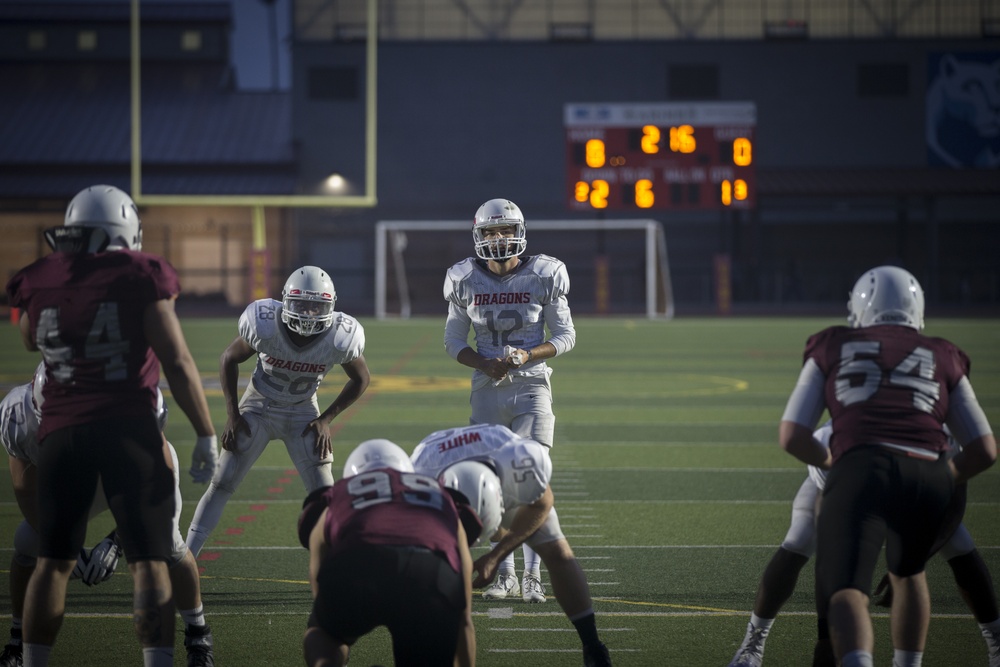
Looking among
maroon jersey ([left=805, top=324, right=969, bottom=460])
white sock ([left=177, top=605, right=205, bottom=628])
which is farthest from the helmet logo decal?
white sock ([left=177, top=605, right=205, bottom=628])

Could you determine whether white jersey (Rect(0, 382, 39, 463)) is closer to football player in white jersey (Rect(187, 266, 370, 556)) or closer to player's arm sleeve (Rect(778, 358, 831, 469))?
football player in white jersey (Rect(187, 266, 370, 556))

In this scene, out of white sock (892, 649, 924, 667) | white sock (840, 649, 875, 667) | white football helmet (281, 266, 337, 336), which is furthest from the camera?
A: white football helmet (281, 266, 337, 336)

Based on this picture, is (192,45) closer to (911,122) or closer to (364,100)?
(364,100)

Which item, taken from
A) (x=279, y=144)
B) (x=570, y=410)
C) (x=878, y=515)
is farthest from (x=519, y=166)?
(x=878, y=515)

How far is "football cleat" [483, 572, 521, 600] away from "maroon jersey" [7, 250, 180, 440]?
2.10 m

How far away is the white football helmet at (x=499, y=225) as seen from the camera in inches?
225

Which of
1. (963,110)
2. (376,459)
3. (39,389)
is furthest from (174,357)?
(963,110)

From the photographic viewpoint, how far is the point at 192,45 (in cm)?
3828

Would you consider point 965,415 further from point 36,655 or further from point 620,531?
point 620,531

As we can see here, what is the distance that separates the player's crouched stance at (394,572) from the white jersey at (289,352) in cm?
225

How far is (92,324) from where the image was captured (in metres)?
3.70

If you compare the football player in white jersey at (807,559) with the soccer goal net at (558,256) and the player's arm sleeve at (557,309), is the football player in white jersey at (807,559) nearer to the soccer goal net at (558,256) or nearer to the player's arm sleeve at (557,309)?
the player's arm sleeve at (557,309)

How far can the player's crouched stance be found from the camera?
10.4ft

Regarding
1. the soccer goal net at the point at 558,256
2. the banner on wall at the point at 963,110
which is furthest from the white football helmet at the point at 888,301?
the banner on wall at the point at 963,110
